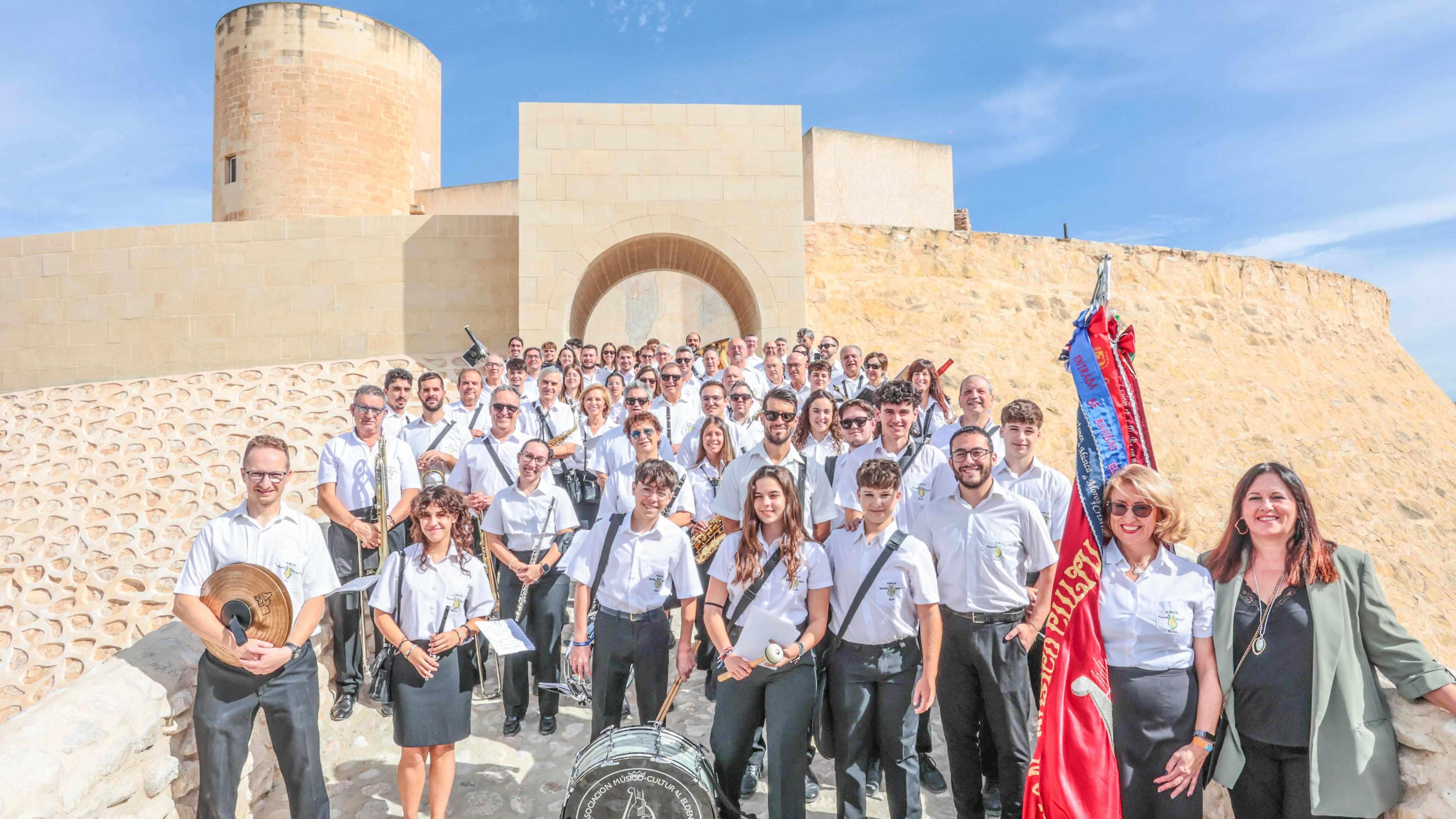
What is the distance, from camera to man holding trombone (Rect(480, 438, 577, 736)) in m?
5.19

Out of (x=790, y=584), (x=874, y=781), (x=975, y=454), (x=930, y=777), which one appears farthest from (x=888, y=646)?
(x=930, y=777)

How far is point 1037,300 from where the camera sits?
54.8ft

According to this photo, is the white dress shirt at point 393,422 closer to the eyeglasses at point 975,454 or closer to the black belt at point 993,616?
the eyeglasses at point 975,454

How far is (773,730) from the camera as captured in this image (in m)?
3.78

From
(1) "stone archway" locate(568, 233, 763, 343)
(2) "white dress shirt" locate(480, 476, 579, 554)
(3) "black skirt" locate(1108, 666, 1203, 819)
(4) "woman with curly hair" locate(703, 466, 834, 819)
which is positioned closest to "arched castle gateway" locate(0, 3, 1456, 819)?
(1) "stone archway" locate(568, 233, 763, 343)

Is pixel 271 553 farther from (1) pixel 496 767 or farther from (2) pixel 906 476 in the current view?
(2) pixel 906 476

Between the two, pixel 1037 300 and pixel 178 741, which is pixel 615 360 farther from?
pixel 1037 300

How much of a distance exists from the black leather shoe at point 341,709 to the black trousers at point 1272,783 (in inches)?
189

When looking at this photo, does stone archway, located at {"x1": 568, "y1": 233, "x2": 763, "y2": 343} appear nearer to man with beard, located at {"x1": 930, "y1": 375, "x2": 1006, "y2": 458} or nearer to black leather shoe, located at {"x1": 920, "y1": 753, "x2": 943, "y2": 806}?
man with beard, located at {"x1": 930, "y1": 375, "x2": 1006, "y2": 458}

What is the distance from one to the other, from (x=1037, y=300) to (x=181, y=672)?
15.7 meters

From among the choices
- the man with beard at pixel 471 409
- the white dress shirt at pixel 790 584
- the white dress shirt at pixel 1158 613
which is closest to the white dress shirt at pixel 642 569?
the white dress shirt at pixel 790 584

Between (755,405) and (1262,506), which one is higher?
(755,405)

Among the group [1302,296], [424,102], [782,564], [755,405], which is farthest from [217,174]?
[1302,296]

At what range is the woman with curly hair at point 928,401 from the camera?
6.47 meters
